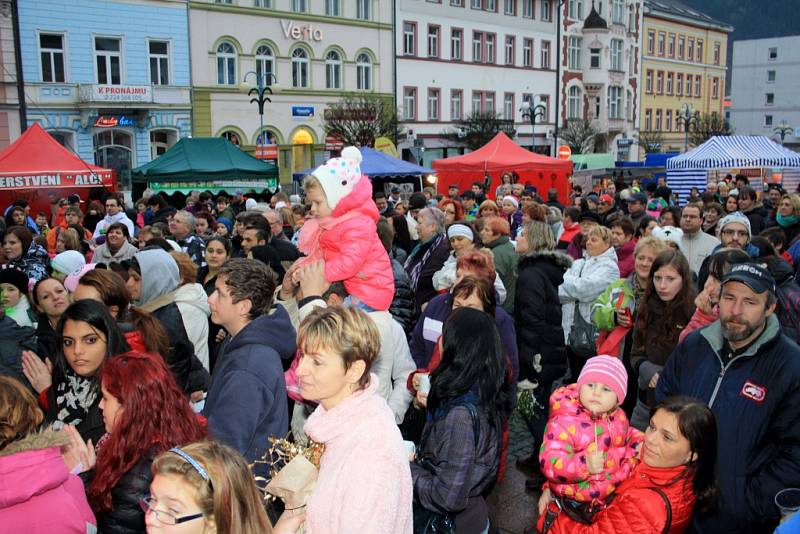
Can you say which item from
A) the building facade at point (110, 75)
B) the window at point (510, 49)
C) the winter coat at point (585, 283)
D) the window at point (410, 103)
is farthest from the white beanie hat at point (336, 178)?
the window at point (510, 49)

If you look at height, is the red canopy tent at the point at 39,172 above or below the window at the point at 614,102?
below

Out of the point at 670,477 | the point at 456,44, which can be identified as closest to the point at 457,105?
the point at 456,44

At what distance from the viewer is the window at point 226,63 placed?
29906 millimetres

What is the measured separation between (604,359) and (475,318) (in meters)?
0.75

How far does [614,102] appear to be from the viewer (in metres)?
50.0

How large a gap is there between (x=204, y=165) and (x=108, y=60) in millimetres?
14637

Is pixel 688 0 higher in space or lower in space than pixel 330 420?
higher

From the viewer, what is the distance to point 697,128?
173 ft

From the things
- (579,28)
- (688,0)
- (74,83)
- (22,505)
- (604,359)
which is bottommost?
(22,505)

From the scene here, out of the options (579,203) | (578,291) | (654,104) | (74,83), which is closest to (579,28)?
(654,104)

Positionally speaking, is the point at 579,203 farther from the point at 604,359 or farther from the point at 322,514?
the point at 322,514

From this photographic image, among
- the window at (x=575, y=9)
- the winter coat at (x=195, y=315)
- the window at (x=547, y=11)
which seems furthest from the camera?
the window at (x=575, y=9)

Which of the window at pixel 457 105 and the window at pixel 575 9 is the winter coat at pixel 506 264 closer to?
the window at pixel 457 105

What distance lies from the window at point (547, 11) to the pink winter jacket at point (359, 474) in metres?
45.7
